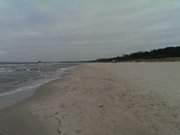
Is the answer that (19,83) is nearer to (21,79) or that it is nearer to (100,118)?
(21,79)

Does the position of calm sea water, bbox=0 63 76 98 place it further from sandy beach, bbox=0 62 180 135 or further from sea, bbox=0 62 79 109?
sandy beach, bbox=0 62 180 135

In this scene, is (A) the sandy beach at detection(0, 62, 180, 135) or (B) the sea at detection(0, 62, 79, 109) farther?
(B) the sea at detection(0, 62, 79, 109)

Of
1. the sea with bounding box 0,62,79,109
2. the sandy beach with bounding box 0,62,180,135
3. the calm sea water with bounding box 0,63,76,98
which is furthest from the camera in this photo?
the calm sea water with bounding box 0,63,76,98

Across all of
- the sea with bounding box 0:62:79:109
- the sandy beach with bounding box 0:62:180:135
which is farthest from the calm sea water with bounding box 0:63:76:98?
the sandy beach with bounding box 0:62:180:135

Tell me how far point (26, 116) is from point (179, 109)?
166 inches

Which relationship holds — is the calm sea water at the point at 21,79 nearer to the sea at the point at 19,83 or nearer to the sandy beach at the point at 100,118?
the sea at the point at 19,83

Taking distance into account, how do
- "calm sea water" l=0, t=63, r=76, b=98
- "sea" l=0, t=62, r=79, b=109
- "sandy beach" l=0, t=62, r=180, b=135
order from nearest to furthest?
"sandy beach" l=0, t=62, r=180, b=135, "sea" l=0, t=62, r=79, b=109, "calm sea water" l=0, t=63, r=76, b=98

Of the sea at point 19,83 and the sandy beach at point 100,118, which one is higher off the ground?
the sandy beach at point 100,118

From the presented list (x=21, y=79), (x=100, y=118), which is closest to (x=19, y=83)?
(x=21, y=79)

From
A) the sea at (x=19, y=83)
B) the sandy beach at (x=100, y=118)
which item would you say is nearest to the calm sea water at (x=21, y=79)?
the sea at (x=19, y=83)

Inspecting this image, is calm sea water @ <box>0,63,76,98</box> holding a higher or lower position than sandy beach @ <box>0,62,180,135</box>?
lower

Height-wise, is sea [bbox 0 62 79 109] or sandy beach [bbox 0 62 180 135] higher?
sandy beach [bbox 0 62 180 135]

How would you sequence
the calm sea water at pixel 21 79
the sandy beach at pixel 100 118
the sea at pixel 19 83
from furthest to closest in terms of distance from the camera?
the calm sea water at pixel 21 79 → the sea at pixel 19 83 → the sandy beach at pixel 100 118

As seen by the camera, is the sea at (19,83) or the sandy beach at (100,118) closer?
the sandy beach at (100,118)
